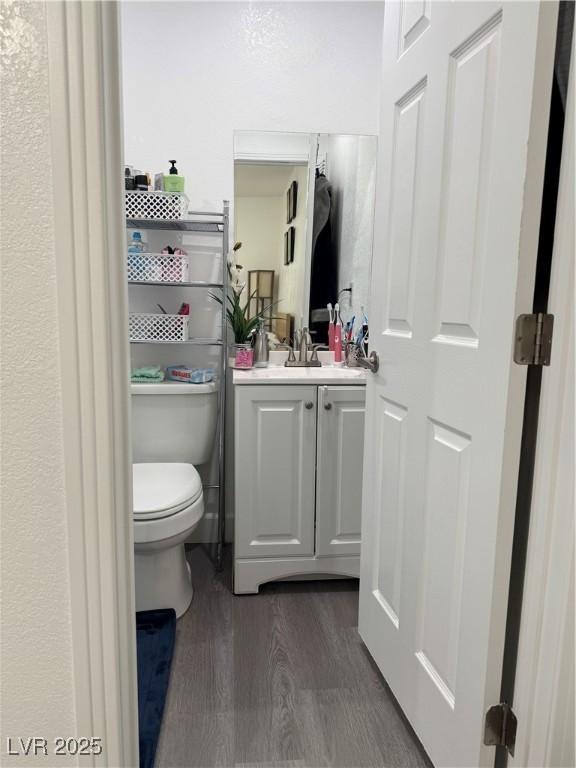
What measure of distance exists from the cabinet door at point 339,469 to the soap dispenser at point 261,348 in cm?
39

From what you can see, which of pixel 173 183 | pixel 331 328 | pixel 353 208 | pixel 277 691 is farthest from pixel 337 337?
pixel 277 691

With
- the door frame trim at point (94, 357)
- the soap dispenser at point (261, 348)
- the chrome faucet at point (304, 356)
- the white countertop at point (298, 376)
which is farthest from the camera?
the chrome faucet at point (304, 356)

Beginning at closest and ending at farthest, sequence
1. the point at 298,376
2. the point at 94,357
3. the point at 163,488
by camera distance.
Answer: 1. the point at 94,357
2. the point at 163,488
3. the point at 298,376

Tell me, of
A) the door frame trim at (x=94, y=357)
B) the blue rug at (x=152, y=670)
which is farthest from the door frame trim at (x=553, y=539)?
the blue rug at (x=152, y=670)

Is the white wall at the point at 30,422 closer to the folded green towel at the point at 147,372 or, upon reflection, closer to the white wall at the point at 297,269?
the folded green towel at the point at 147,372

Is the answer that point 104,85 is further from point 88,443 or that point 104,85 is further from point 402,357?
point 402,357

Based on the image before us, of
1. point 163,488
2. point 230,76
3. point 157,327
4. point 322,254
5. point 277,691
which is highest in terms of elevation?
point 230,76

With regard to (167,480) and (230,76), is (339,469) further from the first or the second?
(230,76)

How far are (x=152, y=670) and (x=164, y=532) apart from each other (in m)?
0.41

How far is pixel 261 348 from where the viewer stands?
233cm

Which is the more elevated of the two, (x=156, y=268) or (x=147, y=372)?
(x=156, y=268)

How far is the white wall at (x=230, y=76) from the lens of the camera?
2.25 meters

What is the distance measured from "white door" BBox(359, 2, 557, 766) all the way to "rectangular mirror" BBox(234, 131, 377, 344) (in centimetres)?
85

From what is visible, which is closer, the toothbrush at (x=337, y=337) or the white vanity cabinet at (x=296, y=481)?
the white vanity cabinet at (x=296, y=481)
